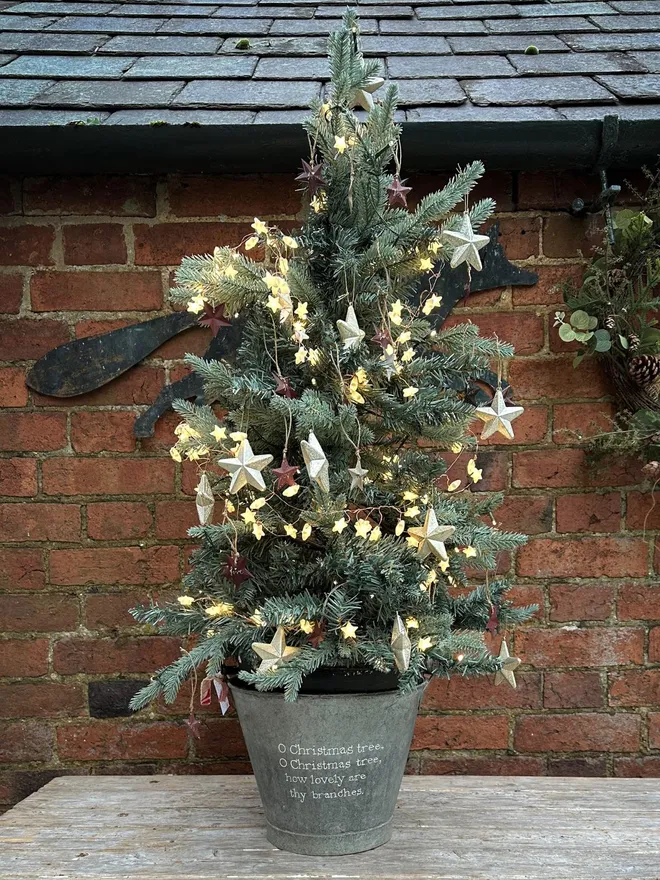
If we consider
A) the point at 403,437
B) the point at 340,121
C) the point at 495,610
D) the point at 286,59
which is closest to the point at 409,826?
the point at 495,610

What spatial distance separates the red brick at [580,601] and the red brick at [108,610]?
3.53 feet

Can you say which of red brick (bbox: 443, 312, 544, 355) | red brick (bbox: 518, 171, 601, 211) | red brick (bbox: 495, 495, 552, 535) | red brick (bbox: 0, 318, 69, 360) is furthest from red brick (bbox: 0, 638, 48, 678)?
red brick (bbox: 518, 171, 601, 211)

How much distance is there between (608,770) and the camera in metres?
2.21

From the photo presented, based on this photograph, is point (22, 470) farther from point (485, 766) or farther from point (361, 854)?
point (485, 766)

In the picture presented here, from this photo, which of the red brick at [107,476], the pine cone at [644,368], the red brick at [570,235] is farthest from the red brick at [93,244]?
the pine cone at [644,368]

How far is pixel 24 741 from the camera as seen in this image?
2234mm

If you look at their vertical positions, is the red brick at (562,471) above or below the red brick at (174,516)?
above

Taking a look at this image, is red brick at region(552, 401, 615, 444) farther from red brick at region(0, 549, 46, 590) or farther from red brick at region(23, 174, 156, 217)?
red brick at region(0, 549, 46, 590)

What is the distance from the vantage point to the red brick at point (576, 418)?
220 centimetres

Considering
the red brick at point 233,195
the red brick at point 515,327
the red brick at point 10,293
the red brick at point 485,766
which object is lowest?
the red brick at point 485,766

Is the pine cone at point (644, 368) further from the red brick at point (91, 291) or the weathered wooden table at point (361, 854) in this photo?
the red brick at point (91, 291)

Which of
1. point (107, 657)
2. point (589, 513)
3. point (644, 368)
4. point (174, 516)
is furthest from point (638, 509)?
point (107, 657)

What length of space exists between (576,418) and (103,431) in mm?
1221

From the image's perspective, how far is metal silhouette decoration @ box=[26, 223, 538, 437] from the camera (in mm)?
2188
